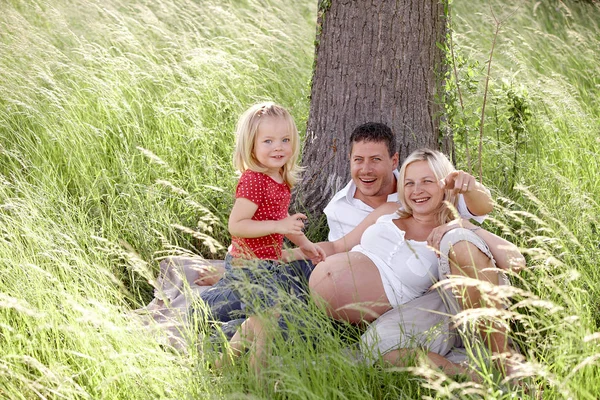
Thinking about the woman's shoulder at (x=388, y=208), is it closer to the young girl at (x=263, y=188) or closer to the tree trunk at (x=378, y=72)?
the young girl at (x=263, y=188)

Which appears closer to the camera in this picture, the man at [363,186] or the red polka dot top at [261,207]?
the red polka dot top at [261,207]

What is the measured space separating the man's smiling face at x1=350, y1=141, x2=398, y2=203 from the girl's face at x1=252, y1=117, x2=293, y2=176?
397 mm

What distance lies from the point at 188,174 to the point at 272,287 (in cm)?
178

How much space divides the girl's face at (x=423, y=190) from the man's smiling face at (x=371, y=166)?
1.35 feet

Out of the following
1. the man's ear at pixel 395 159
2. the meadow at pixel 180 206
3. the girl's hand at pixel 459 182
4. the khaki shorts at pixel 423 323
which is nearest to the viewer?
the meadow at pixel 180 206

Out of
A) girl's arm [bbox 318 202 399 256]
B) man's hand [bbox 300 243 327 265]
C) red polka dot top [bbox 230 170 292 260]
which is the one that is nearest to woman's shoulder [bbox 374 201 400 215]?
girl's arm [bbox 318 202 399 256]

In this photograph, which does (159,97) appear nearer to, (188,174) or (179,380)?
(188,174)

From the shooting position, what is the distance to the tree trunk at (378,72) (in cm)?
437

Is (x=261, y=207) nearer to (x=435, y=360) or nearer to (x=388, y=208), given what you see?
(x=388, y=208)

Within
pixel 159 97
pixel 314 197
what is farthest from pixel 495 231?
pixel 159 97

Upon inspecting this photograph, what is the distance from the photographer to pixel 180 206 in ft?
→ 15.5

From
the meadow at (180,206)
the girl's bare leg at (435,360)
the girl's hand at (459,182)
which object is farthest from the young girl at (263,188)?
the girl's bare leg at (435,360)

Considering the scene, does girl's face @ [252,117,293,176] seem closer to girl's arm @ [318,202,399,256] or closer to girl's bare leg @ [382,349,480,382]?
girl's arm @ [318,202,399,256]

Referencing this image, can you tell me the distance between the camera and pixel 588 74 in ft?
23.3
